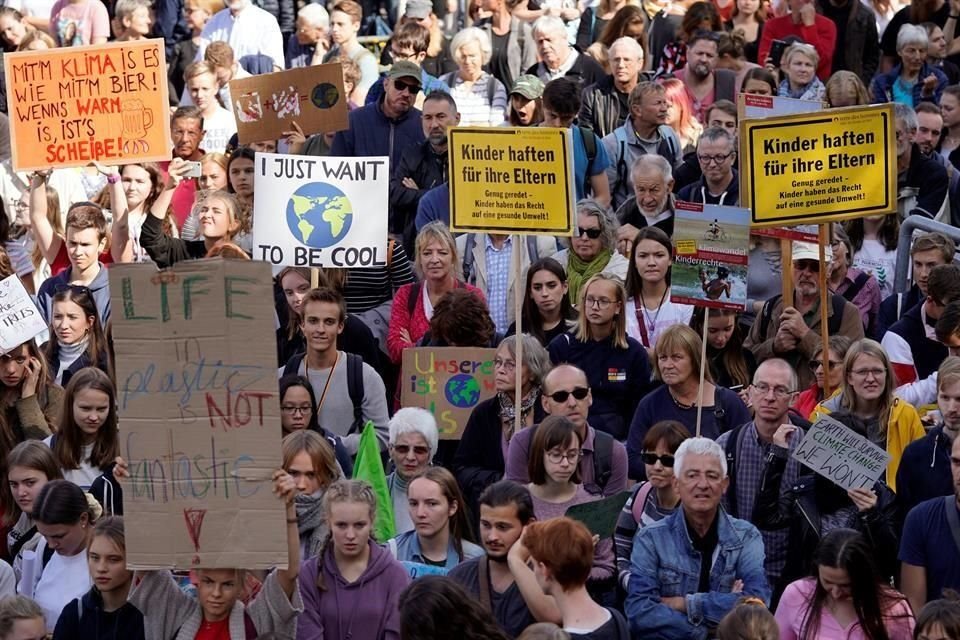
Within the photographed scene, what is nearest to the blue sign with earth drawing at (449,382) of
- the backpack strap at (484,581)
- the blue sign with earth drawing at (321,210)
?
the blue sign with earth drawing at (321,210)

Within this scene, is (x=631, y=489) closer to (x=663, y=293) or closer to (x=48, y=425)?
(x=663, y=293)

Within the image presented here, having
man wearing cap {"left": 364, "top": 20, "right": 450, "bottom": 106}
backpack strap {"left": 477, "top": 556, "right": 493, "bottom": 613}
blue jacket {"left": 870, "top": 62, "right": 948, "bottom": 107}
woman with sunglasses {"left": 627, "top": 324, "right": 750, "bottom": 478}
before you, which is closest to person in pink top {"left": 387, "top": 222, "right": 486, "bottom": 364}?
woman with sunglasses {"left": 627, "top": 324, "right": 750, "bottom": 478}

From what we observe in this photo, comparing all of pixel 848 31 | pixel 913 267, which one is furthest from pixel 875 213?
A: pixel 848 31

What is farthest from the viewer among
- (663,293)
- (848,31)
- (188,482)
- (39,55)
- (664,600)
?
(848,31)

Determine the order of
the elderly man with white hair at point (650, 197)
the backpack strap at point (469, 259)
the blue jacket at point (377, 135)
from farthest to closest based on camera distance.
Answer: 1. the blue jacket at point (377, 135)
2. the elderly man with white hair at point (650, 197)
3. the backpack strap at point (469, 259)

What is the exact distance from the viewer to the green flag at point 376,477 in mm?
10758

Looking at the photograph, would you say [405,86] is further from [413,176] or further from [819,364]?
[819,364]

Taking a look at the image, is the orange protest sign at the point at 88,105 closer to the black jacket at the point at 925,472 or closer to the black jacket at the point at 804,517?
the black jacket at the point at 804,517

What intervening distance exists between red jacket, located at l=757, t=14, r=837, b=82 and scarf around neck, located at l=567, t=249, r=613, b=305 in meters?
5.85

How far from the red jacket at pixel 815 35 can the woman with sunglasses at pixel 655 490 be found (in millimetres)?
9146

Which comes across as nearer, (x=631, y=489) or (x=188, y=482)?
(x=188, y=482)

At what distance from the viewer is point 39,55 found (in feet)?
47.1

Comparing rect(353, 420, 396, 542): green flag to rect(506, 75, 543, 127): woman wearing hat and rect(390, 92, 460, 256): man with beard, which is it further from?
rect(506, 75, 543, 127): woman wearing hat

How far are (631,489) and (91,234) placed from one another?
4.61 meters
